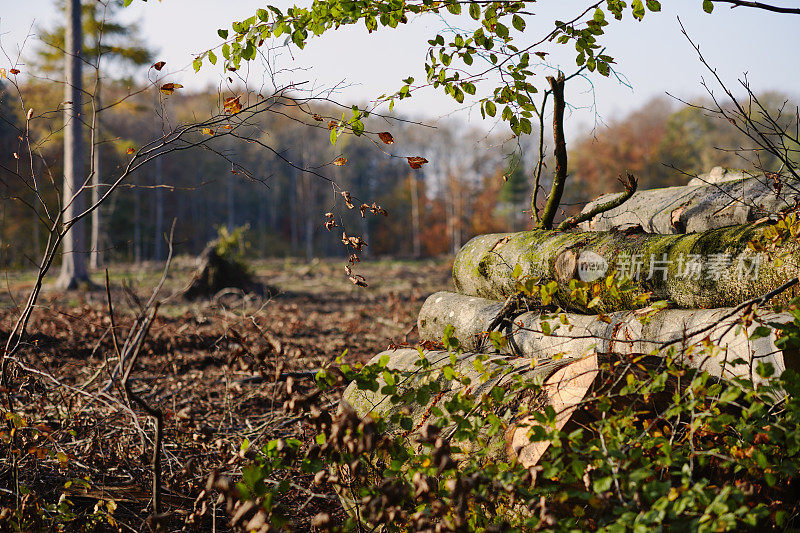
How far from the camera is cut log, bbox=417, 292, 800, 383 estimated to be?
8.09 feet

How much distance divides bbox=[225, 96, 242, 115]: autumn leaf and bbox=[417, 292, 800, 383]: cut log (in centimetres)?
203

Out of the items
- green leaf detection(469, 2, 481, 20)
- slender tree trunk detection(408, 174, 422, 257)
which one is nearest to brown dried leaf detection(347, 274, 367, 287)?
green leaf detection(469, 2, 481, 20)

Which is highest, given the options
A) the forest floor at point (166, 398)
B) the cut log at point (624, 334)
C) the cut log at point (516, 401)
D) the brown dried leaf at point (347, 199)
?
the brown dried leaf at point (347, 199)

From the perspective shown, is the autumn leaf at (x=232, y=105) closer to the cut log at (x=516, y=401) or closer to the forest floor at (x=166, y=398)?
the forest floor at (x=166, y=398)

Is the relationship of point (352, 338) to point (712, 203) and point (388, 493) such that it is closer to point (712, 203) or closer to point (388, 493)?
point (712, 203)

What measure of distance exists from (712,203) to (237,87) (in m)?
3.48

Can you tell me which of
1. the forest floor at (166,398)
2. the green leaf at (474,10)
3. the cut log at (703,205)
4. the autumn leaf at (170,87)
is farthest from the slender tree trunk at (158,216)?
the green leaf at (474,10)

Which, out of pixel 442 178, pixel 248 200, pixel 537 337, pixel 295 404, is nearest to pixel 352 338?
Answer: pixel 537 337

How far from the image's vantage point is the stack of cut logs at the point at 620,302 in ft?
8.30

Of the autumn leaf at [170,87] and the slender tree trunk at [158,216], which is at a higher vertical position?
the slender tree trunk at [158,216]

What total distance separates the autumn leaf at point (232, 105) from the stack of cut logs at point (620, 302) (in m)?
1.83

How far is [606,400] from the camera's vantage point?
210 centimetres

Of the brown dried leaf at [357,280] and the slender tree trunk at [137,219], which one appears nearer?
the brown dried leaf at [357,280]

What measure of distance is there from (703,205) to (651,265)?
1.15 meters
